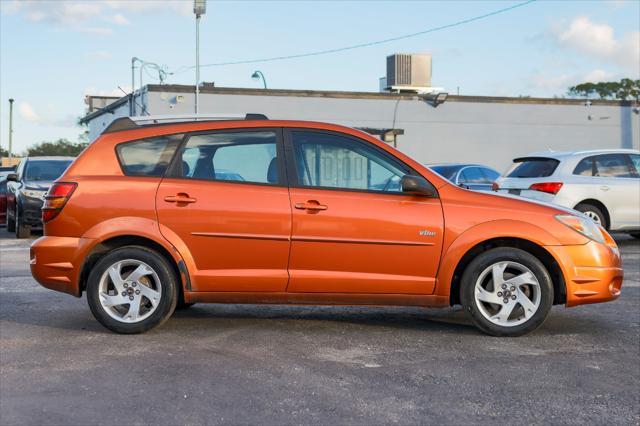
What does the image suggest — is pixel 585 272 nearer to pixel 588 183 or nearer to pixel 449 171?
pixel 588 183

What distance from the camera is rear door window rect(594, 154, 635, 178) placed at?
45.2ft

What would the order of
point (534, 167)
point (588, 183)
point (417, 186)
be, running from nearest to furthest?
point (417, 186) → point (588, 183) → point (534, 167)

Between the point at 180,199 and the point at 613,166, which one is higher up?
the point at 613,166

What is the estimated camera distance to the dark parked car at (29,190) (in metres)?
17.1

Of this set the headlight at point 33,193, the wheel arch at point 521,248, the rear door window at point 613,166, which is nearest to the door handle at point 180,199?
the wheel arch at point 521,248

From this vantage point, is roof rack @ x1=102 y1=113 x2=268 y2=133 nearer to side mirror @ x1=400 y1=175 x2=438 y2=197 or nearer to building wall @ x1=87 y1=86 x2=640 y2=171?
side mirror @ x1=400 y1=175 x2=438 y2=197

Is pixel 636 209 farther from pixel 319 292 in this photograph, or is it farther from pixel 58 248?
pixel 58 248

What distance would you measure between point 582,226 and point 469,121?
31.4 metres

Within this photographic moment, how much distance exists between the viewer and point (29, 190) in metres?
17.2

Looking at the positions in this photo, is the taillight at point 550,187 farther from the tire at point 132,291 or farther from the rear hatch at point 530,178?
the tire at point 132,291

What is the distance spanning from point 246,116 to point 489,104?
105 feet

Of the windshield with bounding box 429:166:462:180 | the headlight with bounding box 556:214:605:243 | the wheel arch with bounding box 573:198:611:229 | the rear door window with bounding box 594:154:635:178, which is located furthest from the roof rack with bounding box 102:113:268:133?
the windshield with bounding box 429:166:462:180

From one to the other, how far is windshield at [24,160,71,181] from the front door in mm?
12513

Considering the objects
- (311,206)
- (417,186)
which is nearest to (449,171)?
(417,186)
